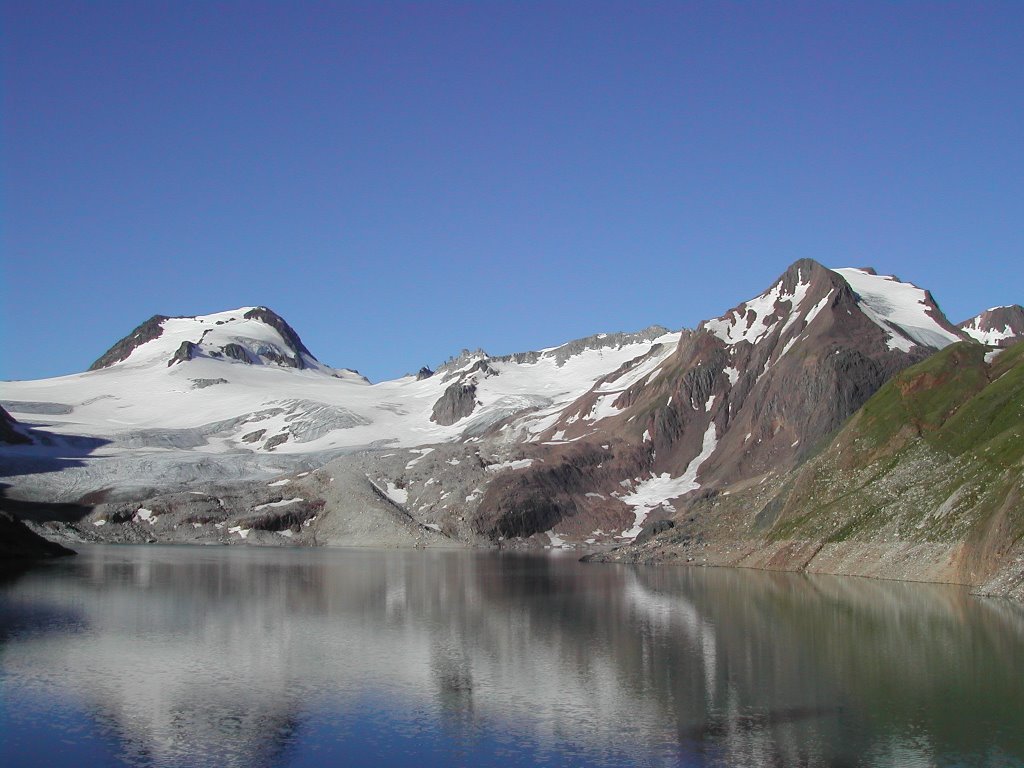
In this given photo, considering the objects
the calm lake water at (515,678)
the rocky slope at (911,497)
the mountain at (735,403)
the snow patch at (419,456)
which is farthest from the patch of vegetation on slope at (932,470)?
the snow patch at (419,456)

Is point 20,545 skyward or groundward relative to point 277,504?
groundward

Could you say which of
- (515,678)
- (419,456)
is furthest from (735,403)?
(515,678)

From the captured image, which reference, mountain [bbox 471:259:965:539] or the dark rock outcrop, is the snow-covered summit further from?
the dark rock outcrop

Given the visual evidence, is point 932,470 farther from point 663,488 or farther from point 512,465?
point 512,465

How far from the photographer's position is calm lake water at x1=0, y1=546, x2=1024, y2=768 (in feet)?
95.6

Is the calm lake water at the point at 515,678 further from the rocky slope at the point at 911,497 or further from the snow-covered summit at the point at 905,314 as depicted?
the snow-covered summit at the point at 905,314

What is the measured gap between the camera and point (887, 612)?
5584 cm

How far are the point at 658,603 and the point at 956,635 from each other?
70.9ft

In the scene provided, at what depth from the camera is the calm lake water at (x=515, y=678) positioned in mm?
29141

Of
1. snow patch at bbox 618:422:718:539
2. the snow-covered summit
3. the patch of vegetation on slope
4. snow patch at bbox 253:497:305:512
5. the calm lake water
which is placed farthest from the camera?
snow patch at bbox 253:497:305:512

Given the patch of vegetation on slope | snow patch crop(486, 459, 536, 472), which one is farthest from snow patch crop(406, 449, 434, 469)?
the patch of vegetation on slope

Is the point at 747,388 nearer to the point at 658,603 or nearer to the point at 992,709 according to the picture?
the point at 658,603

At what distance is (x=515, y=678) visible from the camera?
39688mm

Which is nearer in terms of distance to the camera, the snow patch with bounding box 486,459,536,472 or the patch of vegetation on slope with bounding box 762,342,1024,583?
the patch of vegetation on slope with bounding box 762,342,1024,583
